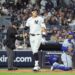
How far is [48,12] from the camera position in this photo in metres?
22.8

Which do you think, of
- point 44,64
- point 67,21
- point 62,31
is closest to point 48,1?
point 67,21

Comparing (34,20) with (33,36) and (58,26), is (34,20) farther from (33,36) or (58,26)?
(58,26)

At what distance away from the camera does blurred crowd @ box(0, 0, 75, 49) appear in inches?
827

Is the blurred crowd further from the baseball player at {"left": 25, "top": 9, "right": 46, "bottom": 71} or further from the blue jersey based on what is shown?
the baseball player at {"left": 25, "top": 9, "right": 46, "bottom": 71}

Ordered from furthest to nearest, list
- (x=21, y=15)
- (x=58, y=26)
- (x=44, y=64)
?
(x=21, y=15)
(x=58, y=26)
(x=44, y=64)

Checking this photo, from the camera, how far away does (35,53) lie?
49.8 ft

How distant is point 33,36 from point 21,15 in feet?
24.9

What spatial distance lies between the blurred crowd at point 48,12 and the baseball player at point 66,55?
12.7ft

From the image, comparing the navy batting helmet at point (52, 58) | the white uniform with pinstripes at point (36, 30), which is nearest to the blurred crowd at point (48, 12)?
the navy batting helmet at point (52, 58)

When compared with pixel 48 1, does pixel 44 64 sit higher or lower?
lower

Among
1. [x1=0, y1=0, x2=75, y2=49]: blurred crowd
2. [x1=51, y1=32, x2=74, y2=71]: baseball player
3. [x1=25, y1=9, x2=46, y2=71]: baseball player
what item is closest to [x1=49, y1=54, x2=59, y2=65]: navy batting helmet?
[x1=51, y1=32, x2=74, y2=71]: baseball player

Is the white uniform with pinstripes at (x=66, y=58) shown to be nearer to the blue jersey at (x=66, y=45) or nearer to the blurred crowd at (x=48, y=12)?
the blue jersey at (x=66, y=45)

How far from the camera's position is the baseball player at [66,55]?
50.8 ft

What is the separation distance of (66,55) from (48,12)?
7419mm
